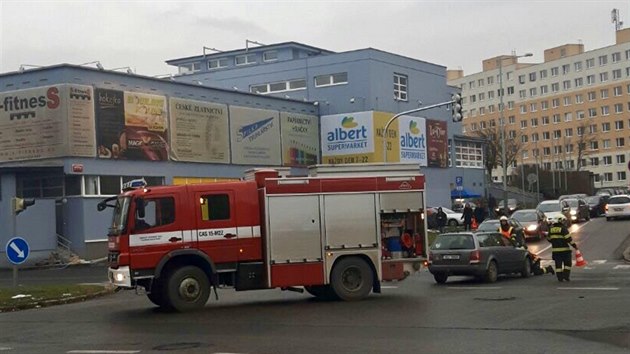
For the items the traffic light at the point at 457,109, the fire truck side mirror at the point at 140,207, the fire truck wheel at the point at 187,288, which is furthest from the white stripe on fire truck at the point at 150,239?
the traffic light at the point at 457,109

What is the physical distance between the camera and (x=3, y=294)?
2209cm

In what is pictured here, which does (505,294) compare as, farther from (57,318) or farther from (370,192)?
(57,318)

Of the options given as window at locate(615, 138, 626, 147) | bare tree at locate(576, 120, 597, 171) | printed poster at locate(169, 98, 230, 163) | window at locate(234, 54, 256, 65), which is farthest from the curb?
window at locate(615, 138, 626, 147)

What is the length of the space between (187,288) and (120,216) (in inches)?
81.8

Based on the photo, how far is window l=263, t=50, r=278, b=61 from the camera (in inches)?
2653

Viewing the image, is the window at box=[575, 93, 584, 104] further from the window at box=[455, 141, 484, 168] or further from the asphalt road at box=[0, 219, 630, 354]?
the asphalt road at box=[0, 219, 630, 354]

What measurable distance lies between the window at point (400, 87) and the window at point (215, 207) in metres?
42.3

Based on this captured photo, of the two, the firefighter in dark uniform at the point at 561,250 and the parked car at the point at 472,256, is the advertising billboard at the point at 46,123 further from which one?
the firefighter in dark uniform at the point at 561,250

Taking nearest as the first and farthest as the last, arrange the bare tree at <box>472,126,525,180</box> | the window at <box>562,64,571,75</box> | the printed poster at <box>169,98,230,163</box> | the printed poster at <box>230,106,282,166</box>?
the printed poster at <box>169,98,230,163</box> < the printed poster at <box>230,106,282,166</box> < the bare tree at <box>472,126,525,180</box> < the window at <box>562,64,571,75</box>

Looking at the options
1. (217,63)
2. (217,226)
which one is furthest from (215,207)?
(217,63)

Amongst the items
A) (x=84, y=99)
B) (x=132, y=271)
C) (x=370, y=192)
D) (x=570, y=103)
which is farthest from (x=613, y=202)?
(x=570, y=103)

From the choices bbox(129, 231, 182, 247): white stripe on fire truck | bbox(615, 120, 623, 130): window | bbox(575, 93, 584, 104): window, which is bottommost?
bbox(129, 231, 182, 247): white stripe on fire truck

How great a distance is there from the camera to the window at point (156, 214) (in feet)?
56.4

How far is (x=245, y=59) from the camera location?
227 feet
